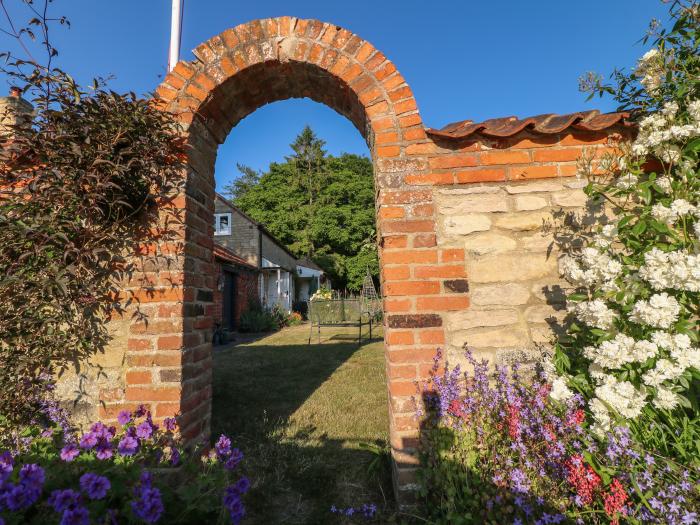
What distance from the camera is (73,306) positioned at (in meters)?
2.11

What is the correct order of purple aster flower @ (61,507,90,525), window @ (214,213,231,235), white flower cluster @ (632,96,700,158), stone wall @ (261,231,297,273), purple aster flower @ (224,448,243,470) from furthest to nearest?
stone wall @ (261,231,297,273) < window @ (214,213,231,235) < white flower cluster @ (632,96,700,158) < purple aster flower @ (224,448,243,470) < purple aster flower @ (61,507,90,525)

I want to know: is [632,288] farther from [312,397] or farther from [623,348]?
[312,397]

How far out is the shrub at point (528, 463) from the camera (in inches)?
57.9

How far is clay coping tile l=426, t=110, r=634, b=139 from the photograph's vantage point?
7.11ft

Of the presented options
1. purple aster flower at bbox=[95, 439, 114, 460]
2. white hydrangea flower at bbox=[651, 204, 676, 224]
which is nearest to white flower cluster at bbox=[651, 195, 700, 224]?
white hydrangea flower at bbox=[651, 204, 676, 224]

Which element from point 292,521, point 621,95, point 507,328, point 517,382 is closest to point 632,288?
point 507,328

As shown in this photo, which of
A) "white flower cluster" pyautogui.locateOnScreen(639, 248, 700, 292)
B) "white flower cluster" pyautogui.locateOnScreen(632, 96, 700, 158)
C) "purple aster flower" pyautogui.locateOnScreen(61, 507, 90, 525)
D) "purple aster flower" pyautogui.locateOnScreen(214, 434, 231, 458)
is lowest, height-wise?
"purple aster flower" pyautogui.locateOnScreen(214, 434, 231, 458)

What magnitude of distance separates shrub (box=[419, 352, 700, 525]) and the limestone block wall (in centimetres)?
18

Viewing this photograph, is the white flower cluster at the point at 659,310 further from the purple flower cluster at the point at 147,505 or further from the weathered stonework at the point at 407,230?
the purple flower cluster at the point at 147,505

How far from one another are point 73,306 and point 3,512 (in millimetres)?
1269

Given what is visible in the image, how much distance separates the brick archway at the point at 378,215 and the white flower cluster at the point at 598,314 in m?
0.63

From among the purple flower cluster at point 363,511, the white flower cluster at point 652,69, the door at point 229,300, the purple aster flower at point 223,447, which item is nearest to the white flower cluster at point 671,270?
the white flower cluster at point 652,69

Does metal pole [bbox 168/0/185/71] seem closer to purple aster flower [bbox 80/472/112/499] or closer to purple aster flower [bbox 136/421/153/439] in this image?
purple aster flower [bbox 136/421/153/439]

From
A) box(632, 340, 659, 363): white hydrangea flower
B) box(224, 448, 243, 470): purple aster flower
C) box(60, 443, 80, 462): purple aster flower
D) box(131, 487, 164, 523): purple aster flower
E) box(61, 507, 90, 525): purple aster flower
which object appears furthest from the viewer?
box(632, 340, 659, 363): white hydrangea flower
